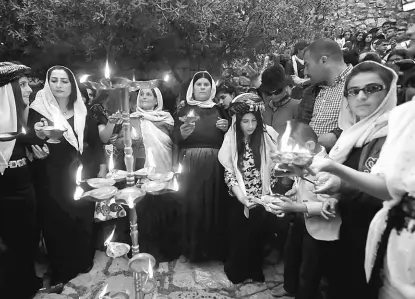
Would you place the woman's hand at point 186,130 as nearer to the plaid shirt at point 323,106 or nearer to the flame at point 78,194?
the plaid shirt at point 323,106

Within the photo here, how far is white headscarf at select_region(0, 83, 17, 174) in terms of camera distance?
243cm

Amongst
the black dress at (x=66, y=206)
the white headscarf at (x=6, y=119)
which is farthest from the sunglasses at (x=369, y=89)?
the white headscarf at (x=6, y=119)

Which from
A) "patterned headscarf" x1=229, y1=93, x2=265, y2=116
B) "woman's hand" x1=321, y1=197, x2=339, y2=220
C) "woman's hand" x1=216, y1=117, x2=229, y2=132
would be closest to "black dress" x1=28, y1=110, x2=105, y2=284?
"woman's hand" x1=216, y1=117, x2=229, y2=132

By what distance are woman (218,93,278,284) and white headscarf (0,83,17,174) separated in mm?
1802

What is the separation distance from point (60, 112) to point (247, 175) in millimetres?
1864

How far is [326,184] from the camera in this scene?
1275 millimetres

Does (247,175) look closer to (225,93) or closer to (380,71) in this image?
(225,93)

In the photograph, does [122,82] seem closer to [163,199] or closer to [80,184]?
[80,184]

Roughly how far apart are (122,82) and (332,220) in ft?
5.21

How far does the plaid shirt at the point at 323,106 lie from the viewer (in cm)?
280

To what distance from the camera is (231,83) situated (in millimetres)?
3947

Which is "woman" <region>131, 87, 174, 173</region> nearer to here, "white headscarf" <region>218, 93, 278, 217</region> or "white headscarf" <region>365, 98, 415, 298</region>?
"white headscarf" <region>218, 93, 278, 217</region>

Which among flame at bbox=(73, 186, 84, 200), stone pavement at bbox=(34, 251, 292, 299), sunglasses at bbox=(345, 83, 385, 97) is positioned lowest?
stone pavement at bbox=(34, 251, 292, 299)

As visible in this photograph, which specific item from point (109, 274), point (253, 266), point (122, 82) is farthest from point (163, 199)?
point (122, 82)
